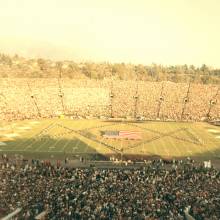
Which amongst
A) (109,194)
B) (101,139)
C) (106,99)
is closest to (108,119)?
(101,139)

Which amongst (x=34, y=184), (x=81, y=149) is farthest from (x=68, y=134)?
A: (x=34, y=184)

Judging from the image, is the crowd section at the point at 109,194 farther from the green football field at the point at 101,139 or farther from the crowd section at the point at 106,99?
the crowd section at the point at 106,99

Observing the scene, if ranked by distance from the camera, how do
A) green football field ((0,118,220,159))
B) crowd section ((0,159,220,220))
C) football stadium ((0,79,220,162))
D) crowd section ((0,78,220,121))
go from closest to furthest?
crowd section ((0,159,220,220)) < green football field ((0,118,220,159)) < football stadium ((0,79,220,162)) < crowd section ((0,78,220,121))

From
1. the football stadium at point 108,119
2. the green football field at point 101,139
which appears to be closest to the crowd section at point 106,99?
the football stadium at point 108,119

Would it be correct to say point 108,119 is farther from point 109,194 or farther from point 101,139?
point 109,194

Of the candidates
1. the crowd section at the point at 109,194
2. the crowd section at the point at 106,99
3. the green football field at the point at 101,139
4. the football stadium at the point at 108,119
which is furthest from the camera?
the crowd section at the point at 106,99

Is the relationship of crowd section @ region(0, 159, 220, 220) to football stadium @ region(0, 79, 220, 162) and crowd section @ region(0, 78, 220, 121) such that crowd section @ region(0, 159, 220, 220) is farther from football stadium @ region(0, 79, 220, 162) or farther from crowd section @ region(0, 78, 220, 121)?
crowd section @ region(0, 78, 220, 121)

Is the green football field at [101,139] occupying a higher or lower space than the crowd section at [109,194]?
lower

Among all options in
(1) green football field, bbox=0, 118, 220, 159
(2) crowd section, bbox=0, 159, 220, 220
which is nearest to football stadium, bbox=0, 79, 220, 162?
(1) green football field, bbox=0, 118, 220, 159
